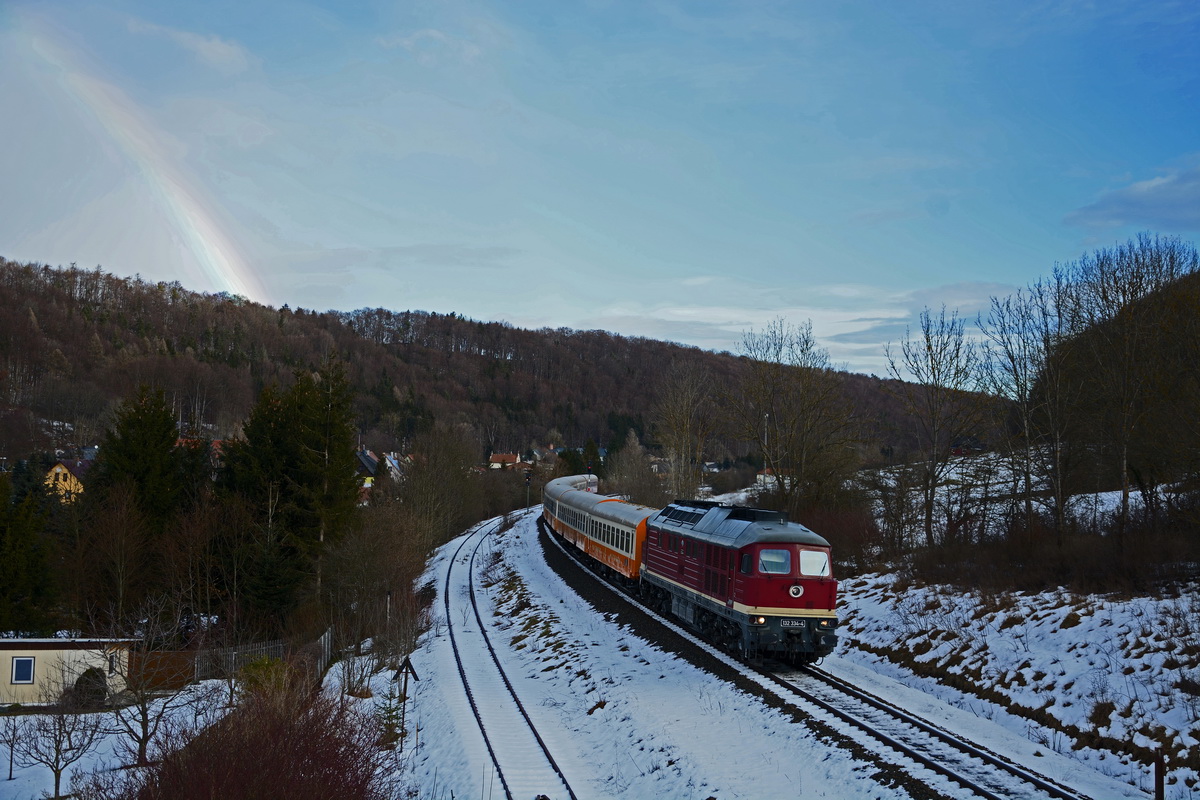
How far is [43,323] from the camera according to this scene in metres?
145

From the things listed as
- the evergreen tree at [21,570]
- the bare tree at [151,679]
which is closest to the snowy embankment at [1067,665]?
the bare tree at [151,679]

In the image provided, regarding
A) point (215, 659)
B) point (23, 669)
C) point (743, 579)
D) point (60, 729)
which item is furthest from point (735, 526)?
point (23, 669)

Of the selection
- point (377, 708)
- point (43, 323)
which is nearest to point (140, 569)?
point (377, 708)

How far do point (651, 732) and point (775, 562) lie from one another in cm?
502

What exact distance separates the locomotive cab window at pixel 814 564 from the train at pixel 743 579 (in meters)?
0.02

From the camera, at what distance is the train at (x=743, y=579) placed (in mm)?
18703

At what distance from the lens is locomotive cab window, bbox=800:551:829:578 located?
19.2 m

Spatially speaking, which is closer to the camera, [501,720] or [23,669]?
[501,720]

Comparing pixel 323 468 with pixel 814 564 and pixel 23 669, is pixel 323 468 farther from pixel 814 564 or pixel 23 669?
pixel 814 564

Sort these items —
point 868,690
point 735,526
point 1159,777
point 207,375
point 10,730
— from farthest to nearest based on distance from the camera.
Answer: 1. point 207,375
2. point 10,730
3. point 735,526
4. point 868,690
5. point 1159,777

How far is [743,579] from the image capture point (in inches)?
757

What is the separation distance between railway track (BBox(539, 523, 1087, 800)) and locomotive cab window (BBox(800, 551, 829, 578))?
2275mm

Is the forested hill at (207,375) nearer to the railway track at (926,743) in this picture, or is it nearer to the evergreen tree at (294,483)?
the evergreen tree at (294,483)

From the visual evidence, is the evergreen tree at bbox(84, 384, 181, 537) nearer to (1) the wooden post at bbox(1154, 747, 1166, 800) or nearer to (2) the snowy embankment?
(2) the snowy embankment
